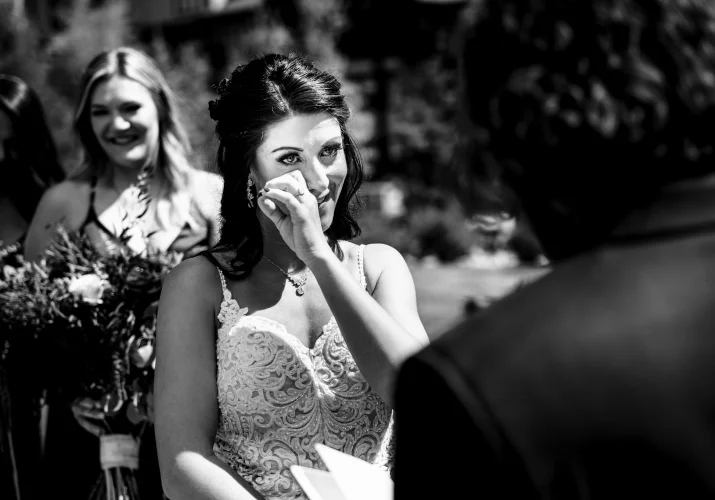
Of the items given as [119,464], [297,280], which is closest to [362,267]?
[297,280]

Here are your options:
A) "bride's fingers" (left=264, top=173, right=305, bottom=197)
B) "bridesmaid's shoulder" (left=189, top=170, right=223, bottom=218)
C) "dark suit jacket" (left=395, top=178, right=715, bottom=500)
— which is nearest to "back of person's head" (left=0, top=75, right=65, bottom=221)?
"bridesmaid's shoulder" (left=189, top=170, right=223, bottom=218)

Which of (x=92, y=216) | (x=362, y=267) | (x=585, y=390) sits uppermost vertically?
(x=92, y=216)

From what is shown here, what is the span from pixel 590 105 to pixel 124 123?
3045mm

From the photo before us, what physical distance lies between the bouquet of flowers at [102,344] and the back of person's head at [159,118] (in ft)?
3.24

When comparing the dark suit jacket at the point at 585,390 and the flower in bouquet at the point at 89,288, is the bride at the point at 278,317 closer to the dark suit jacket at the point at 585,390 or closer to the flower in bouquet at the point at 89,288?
the flower in bouquet at the point at 89,288

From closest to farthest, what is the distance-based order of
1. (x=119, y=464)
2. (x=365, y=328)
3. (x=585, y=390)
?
(x=585, y=390), (x=365, y=328), (x=119, y=464)

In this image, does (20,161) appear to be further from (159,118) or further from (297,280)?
(297,280)

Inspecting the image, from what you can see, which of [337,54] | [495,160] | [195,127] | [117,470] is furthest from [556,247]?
[337,54]

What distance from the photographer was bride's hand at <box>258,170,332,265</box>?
2162 mm

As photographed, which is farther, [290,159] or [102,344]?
[102,344]

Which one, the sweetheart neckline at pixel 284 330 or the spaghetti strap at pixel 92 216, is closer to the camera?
the sweetheart neckline at pixel 284 330

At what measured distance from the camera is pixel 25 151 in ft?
14.9

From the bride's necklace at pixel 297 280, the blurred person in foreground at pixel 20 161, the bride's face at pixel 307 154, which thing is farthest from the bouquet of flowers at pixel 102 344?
the blurred person in foreground at pixel 20 161

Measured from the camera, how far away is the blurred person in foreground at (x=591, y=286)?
3.19 ft
